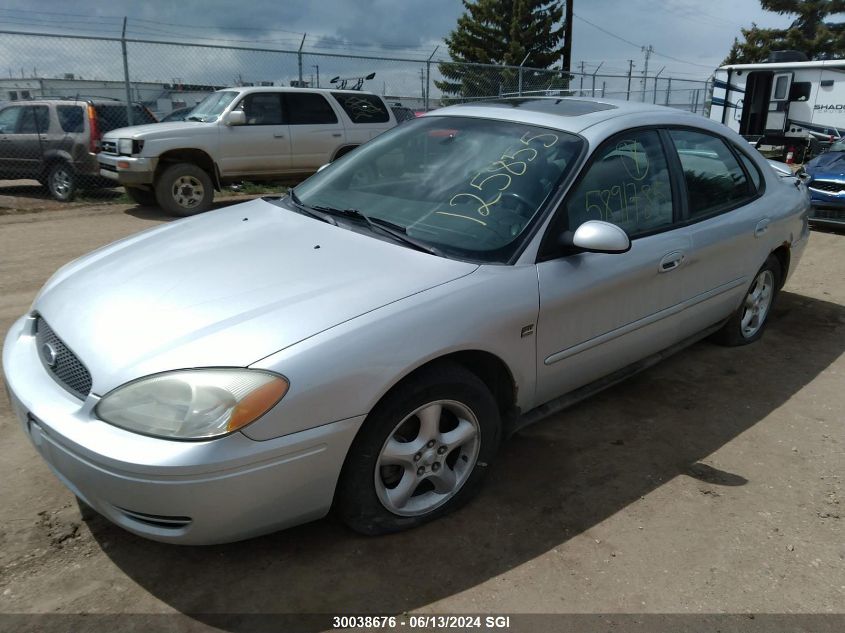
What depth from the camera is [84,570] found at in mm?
2344

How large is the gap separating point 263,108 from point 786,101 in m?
15.5

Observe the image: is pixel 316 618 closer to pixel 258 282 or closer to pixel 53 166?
pixel 258 282

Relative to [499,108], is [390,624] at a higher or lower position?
lower

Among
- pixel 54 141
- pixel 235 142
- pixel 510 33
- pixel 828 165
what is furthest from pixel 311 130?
pixel 510 33

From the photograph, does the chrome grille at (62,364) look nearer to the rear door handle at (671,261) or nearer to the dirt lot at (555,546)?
the dirt lot at (555,546)

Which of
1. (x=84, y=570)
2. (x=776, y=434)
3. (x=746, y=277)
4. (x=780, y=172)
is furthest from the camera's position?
(x=780, y=172)

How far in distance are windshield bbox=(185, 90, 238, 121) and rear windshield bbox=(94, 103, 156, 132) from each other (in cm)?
149

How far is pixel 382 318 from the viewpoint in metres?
2.28

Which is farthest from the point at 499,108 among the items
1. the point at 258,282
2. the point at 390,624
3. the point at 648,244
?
the point at 390,624

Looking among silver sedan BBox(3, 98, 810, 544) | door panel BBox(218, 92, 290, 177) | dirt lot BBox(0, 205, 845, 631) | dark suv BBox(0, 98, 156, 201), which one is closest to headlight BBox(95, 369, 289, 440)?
silver sedan BBox(3, 98, 810, 544)

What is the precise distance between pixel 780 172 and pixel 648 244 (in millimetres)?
2385

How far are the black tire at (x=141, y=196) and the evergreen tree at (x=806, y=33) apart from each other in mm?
36698

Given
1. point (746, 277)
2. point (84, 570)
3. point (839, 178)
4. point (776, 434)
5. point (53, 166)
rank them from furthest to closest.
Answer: point (53, 166) < point (839, 178) < point (746, 277) < point (776, 434) < point (84, 570)

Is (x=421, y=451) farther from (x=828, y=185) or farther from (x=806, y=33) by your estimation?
(x=806, y=33)
